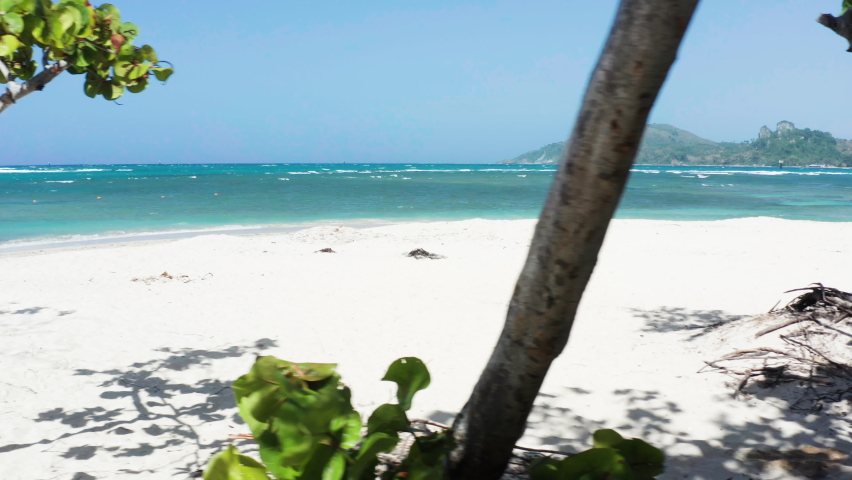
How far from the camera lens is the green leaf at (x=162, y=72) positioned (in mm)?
3177

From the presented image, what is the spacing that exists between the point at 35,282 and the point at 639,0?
10.1 m

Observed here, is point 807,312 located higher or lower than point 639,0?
lower

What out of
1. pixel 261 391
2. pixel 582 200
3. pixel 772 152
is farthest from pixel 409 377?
pixel 772 152

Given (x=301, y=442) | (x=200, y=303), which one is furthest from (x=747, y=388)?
(x=200, y=303)

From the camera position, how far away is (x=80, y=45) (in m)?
2.78

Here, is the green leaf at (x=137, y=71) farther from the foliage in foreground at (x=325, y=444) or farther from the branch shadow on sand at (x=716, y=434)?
the branch shadow on sand at (x=716, y=434)

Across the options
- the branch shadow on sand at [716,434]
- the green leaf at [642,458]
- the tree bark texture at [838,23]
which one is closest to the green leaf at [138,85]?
the branch shadow on sand at [716,434]

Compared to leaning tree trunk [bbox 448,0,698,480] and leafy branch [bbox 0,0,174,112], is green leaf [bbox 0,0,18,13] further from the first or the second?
leaning tree trunk [bbox 448,0,698,480]

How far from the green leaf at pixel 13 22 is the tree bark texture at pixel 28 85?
13.5 inches

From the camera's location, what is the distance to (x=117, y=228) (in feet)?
64.9

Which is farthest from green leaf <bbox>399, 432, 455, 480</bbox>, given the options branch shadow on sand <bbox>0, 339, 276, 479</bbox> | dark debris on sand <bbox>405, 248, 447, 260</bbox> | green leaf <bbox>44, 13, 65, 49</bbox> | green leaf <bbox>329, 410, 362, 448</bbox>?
dark debris on sand <bbox>405, 248, 447, 260</bbox>

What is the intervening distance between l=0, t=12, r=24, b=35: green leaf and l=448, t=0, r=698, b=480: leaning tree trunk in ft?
7.89

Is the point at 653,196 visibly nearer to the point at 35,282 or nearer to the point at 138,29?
the point at 35,282

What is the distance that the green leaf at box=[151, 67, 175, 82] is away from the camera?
318cm
